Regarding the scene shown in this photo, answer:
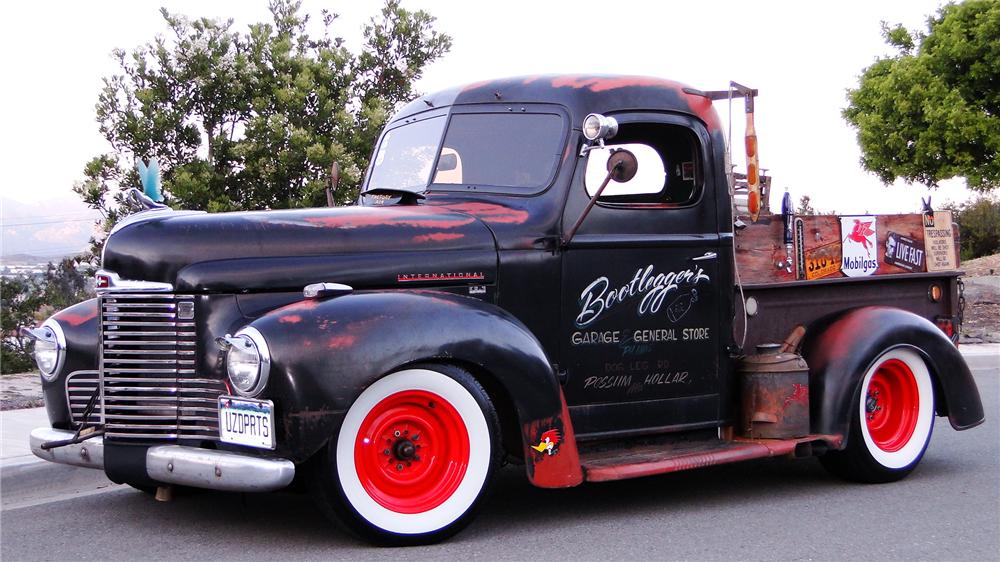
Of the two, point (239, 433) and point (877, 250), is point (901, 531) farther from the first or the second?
point (239, 433)

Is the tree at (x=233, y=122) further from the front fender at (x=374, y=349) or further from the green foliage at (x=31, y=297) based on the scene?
the front fender at (x=374, y=349)

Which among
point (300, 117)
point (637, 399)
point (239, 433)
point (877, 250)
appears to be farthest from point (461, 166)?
point (300, 117)

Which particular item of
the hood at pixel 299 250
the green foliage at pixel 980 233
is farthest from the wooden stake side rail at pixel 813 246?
the green foliage at pixel 980 233

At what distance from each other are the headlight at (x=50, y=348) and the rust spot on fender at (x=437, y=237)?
6.39 ft

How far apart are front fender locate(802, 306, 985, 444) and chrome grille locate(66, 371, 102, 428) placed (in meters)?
3.84

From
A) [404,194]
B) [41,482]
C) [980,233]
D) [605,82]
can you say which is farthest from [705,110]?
[980,233]

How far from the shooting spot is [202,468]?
447cm

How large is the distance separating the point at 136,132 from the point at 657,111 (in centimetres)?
761

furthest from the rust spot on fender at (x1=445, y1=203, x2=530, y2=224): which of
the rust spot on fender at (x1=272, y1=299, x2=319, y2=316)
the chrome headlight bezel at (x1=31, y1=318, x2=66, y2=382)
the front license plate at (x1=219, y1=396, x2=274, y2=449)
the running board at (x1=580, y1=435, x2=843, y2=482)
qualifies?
the chrome headlight bezel at (x1=31, y1=318, x2=66, y2=382)

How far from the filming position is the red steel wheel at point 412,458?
4.58 meters

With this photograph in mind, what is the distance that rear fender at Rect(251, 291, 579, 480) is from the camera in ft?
14.6

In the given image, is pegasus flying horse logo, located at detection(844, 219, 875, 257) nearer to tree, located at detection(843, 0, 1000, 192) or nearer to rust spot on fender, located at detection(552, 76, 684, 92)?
rust spot on fender, located at detection(552, 76, 684, 92)

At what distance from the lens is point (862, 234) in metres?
6.68

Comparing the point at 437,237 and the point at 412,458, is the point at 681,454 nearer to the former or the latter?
the point at 412,458
